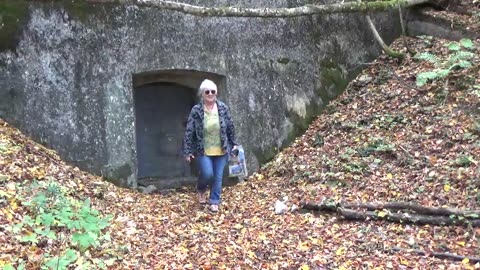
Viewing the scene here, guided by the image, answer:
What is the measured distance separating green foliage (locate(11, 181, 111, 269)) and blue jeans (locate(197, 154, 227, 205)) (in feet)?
4.91

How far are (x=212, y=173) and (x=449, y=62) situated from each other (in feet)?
12.6

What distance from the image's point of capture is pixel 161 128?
29.3ft

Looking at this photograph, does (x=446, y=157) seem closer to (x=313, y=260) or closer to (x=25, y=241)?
(x=313, y=260)

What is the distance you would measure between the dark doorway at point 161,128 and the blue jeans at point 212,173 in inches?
99.1

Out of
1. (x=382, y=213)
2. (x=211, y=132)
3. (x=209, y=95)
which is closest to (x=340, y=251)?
(x=382, y=213)

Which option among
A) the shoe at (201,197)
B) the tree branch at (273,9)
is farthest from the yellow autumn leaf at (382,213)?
the tree branch at (273,9)

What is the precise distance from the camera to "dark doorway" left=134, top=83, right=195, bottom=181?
28.8ft

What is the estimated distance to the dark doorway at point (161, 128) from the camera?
877 centimetres

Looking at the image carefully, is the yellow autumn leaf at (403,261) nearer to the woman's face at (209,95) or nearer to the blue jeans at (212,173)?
the blue jeans at (212,173)

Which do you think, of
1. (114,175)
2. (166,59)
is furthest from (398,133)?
(114,175)

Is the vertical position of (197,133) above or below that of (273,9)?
below

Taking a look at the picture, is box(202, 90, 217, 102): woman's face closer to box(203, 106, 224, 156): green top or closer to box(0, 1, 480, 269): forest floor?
box(203, 106, 224, 156): green top

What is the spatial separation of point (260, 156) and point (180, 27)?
223cm

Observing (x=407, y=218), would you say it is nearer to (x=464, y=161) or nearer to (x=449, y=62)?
(x=464, y=161)
